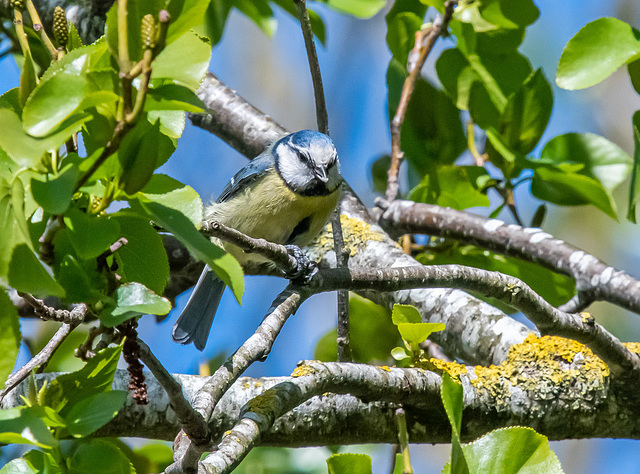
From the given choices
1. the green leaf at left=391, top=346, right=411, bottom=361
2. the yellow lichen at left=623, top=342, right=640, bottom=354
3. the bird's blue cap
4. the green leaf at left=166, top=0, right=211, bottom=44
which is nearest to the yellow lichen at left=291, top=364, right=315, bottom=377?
the green leaf at left=391, top=346, right=411, bottom=361

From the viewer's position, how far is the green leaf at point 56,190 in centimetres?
79

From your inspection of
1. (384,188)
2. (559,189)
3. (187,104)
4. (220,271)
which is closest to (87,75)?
(187,104)

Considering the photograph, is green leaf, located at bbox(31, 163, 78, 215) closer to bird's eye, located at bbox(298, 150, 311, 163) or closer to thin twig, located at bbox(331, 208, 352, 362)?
thin twig, located at bbox(331, 208, 352, 362)

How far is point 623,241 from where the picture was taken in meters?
6.55

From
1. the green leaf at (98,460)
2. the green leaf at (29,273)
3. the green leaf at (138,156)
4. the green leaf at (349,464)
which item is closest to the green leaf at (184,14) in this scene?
the green leaf at (138,156)

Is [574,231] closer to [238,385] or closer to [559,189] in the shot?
[559,189]

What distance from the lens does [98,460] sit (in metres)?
0.90

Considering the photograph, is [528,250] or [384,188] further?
[384,188]

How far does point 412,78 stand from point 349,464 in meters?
1.96

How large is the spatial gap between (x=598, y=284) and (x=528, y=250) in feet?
1.03

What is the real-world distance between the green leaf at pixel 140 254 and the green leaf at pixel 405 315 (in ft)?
2.36

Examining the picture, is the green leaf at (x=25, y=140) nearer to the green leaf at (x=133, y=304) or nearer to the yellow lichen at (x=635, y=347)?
the green leaf at (x=133, y=304)

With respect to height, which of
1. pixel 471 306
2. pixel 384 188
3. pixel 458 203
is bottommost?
pixel 471 306

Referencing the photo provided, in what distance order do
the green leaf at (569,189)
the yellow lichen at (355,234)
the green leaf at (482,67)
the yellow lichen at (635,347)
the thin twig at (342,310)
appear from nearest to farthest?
the thin twig at (342,310), the yellow lichen at (635,347), the green leaf at (569,189), the green leaf at (482,67), the yellow lichen at (355,234)
